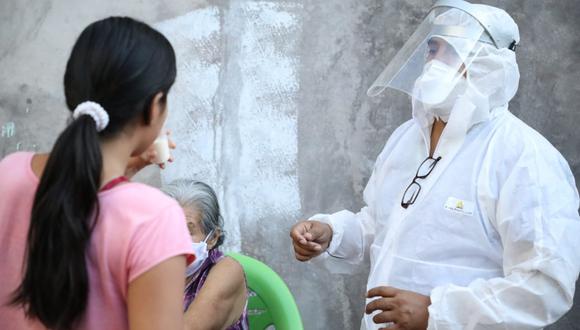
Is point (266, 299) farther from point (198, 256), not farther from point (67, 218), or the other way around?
point (67, 218)

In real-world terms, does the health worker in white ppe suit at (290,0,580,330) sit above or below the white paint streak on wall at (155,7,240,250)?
above

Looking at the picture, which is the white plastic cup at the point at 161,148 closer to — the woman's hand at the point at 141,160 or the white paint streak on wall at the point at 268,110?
the woman's hand at the point at 141,160

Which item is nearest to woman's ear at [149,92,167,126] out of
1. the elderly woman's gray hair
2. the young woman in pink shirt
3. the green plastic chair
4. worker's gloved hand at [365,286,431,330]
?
the young woman in pink shirt

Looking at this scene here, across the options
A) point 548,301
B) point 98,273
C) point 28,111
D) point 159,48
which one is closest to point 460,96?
point 548,301

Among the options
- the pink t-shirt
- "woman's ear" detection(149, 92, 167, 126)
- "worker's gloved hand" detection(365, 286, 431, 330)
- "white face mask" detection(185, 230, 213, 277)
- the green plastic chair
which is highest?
"woman's ear" detection(149, 92, 167, 126)

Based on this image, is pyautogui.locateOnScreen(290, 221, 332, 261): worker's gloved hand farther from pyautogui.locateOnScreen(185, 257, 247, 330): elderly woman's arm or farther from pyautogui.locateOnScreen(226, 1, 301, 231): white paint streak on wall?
pyautogui.locateOnScreen(226, 1, 301, 231): white paint streak on wall

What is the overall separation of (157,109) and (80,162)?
174 mm

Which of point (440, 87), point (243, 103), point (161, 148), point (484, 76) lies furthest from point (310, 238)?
point (243, 103)

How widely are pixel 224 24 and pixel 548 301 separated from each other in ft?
5.80

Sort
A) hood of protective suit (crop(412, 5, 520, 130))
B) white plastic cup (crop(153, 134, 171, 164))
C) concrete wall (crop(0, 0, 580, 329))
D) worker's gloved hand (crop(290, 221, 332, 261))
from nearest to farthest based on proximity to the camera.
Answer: white plastic cup (crop(153, 134, 171, 164))
hood of protective suit (crop(412, 5, 520, 130))
worker's gloved hand (crop(290, 221, 332, 261))
concrete wall (crop(0, 0, 580, 329))

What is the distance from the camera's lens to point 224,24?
3059 mm

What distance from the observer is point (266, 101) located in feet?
10.0

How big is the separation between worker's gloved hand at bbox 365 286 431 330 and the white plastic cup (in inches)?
28.2

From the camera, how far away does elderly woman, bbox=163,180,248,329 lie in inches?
86.1
